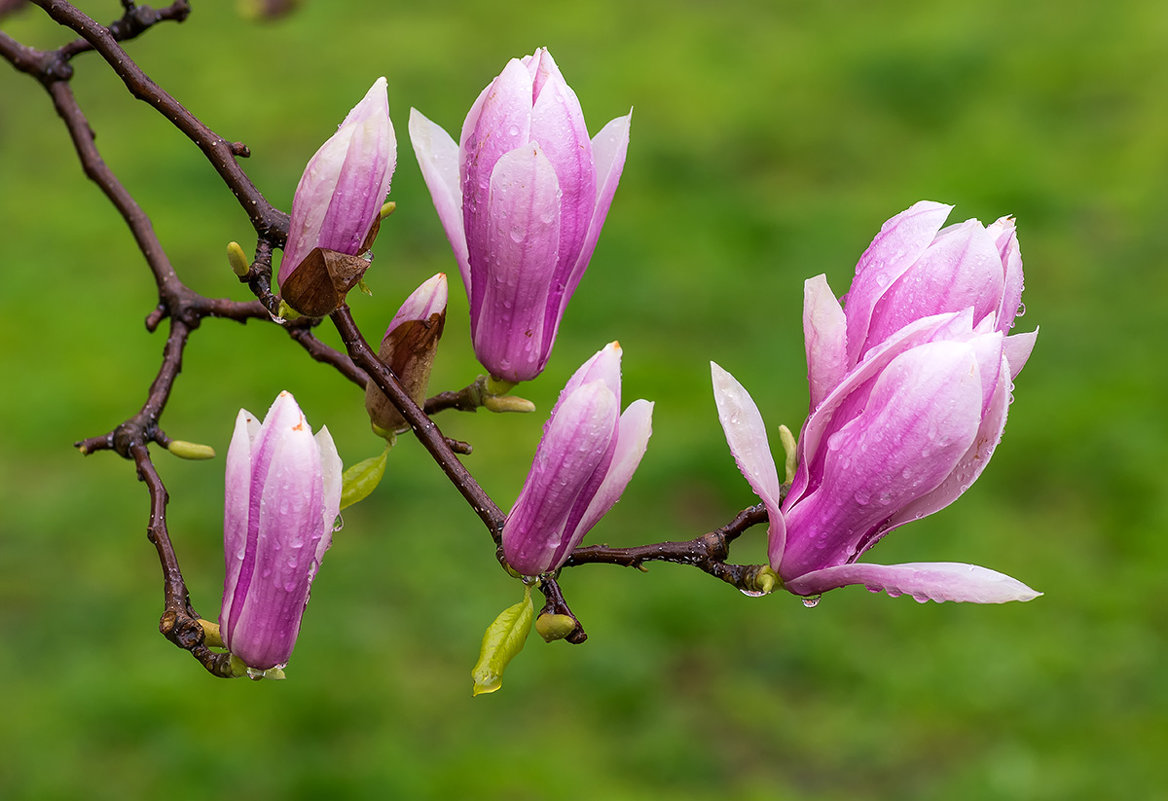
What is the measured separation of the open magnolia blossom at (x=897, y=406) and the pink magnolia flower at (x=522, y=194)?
0.15m

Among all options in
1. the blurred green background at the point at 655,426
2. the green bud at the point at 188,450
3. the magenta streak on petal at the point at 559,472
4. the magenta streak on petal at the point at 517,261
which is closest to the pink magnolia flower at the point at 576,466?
the magenta streak on petal at the point at 559,472

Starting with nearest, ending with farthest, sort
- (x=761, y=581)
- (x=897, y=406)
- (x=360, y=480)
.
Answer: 1. (x=897, y=406)
2. (x=761, y=581)
3. (x=360, y=480)

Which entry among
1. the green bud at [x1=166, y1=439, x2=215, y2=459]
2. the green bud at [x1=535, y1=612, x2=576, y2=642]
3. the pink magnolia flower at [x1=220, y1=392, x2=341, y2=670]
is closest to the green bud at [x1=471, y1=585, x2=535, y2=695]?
the green bud at [x1=535, y1=612, x2=576, y2=642]

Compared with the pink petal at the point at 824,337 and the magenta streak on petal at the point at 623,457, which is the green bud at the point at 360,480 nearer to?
the magenta streak on petal at the point at 623,457

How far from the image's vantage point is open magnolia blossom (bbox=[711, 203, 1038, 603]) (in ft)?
2.70

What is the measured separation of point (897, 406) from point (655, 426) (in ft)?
9.02

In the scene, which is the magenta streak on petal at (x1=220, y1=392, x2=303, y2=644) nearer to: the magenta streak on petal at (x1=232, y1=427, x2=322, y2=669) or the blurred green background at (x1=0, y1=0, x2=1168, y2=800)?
the magenta streak on petal at (x1=232, y1=427, x2=322, y2=669)

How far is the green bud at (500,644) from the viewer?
36.1 inches

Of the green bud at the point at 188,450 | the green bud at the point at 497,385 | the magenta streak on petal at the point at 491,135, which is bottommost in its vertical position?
the green bud at the point at 188,450

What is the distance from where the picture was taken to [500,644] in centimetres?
92

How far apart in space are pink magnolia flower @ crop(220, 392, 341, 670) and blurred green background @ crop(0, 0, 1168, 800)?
1.27m

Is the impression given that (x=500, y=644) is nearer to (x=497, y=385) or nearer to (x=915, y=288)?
(x=497, y=385)

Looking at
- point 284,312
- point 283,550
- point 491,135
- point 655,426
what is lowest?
point 655,426

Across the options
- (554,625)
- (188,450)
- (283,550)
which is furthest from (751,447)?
(188,450)
